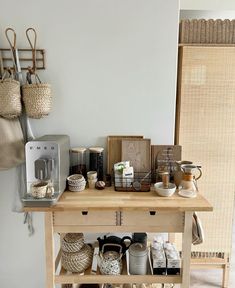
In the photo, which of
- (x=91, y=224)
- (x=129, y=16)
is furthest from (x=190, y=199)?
(x=129, y=16)

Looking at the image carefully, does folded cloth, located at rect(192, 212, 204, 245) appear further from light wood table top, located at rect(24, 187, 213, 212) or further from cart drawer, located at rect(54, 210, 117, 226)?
cart drawer, located at rect(54, 210, 117, 226)

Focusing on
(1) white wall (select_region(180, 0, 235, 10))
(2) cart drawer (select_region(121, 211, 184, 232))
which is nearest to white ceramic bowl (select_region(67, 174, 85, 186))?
(2) cart drawer (select_region(121, 211, 184, 232))

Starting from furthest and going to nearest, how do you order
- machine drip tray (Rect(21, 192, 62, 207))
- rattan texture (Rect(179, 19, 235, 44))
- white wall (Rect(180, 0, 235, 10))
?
1. white wall (Rect(180, 0, 235, 10))
2. rattan texture (Rect(179, 19, 235, 44))
3. machine drip tray (Rect(21, 192, 62, 207))

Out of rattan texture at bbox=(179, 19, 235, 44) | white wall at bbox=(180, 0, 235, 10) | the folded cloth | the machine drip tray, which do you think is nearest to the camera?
the machine drip tray

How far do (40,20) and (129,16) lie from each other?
0.55 metres

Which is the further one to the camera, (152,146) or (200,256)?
(200,256)

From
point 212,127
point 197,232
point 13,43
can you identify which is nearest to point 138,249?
point 197,232

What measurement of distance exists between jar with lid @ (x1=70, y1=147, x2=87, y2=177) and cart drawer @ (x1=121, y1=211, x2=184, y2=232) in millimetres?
424

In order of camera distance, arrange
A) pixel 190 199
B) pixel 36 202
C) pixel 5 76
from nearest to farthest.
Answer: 1. pixel 36 202
2. pixel 190 199
3. pixel 5 76

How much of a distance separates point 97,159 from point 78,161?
0.41 feet

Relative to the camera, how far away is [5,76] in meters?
1.60

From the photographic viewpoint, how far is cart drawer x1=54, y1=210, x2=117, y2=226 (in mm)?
1362

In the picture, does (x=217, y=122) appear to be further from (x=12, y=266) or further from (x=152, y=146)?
(x=12, y=266)

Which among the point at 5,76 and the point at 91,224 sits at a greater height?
the point at 5,76
